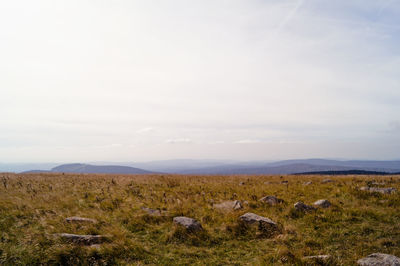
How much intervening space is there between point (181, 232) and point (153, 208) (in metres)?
3.50

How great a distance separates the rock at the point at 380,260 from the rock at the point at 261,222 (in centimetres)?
294

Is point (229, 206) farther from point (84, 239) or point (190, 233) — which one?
point (84, 239)

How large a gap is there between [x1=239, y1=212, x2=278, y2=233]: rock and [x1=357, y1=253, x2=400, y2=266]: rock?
294 centimetres

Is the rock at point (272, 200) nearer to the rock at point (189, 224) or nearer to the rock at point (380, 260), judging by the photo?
the rock at point (189, 224)

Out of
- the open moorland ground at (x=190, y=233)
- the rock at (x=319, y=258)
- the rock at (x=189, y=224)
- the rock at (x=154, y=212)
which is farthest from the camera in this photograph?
the rock at (x=154, y=212)

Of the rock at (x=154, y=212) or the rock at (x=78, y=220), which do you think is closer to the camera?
the rock at (x=78, y=220)

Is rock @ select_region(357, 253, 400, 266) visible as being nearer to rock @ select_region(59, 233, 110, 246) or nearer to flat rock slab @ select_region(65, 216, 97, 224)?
rock @ select_region(59, 233, 110, 246)

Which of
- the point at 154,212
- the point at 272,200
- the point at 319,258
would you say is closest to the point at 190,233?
the point at 154,212

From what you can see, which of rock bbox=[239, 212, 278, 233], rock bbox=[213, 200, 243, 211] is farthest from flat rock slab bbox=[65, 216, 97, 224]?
rock bbox=[239, 212, 278, 233]

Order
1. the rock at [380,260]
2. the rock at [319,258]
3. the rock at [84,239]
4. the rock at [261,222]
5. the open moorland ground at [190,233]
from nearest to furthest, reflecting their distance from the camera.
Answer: the rock at [380,260] < the rock at [319,258] < the open moorland ground at [190,233] < the rock at [84,239] < the rock at [261,222]

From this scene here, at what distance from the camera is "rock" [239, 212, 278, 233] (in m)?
8.08

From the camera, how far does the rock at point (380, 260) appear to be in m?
5.12

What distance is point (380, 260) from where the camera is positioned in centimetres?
529

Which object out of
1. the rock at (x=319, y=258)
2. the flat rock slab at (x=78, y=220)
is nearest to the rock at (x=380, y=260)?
the rock at (x=319, y=258)
